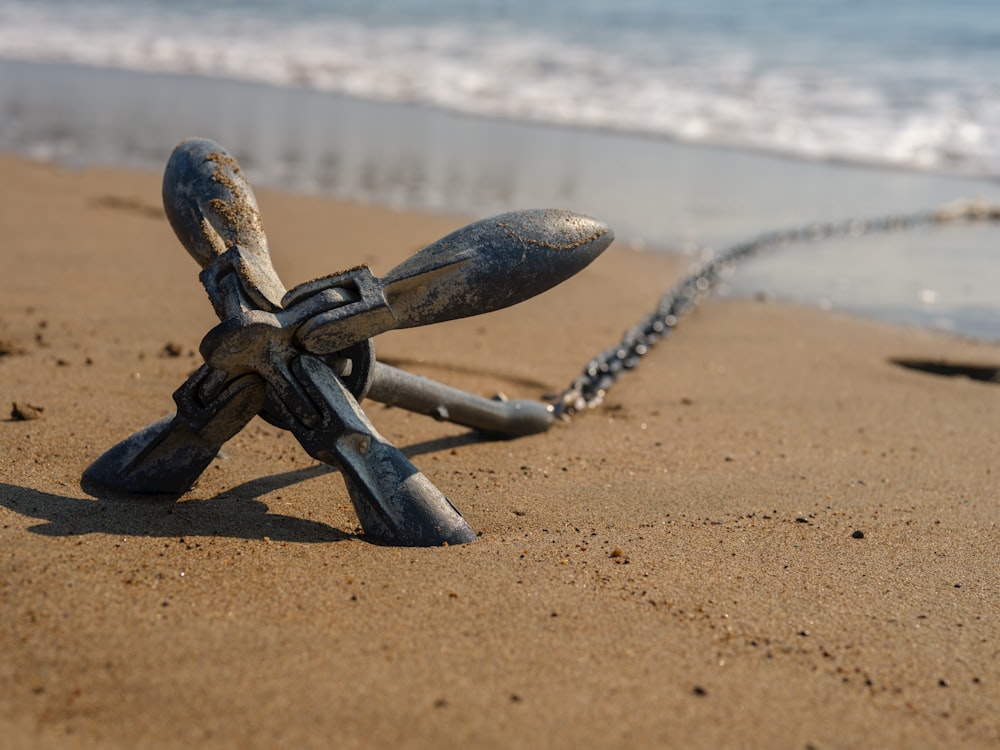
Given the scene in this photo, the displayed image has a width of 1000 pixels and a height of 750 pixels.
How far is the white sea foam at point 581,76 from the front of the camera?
1152cm

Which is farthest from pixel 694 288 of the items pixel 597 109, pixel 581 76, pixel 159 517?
pixel 581 76

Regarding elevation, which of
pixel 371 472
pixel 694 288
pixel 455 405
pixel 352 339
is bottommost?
pixel 694 288

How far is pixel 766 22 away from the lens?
1889 centimetres

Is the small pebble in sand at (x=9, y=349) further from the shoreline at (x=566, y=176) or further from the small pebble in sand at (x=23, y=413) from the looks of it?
the shoreline at (x=566, y=176)

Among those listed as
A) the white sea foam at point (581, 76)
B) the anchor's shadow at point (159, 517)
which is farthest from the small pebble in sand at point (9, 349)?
the white sea foam at point (581, 76)

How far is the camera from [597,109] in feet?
40.9

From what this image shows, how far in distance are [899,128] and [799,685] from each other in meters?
10.9

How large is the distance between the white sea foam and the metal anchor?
8.97 metres

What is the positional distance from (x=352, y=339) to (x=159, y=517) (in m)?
0.66

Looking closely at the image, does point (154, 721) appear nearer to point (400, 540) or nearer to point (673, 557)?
point (400, 540)

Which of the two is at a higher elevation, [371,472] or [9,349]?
[371,472]

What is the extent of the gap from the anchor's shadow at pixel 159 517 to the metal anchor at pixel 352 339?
11 cm

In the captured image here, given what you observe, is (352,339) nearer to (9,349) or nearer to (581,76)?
(9,349)

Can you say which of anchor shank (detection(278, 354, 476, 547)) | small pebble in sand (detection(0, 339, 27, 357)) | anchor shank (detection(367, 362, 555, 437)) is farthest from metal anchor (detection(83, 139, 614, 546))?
small pebble in sand (detection(0, 339, 27, 357))
